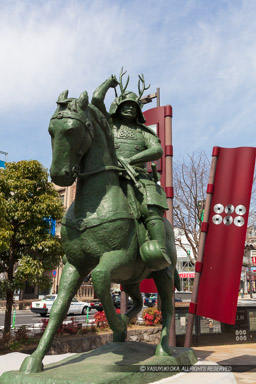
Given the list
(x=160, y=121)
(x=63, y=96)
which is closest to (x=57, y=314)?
(x=63, y=96)

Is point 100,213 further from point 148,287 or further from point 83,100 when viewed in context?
point 148,287

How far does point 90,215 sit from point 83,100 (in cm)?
114

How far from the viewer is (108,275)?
3.34 m

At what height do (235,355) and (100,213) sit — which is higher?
(100,213)

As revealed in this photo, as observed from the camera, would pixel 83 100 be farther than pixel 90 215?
No

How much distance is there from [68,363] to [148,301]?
86.9 ft

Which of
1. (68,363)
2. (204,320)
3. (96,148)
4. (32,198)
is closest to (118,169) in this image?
(96,148)

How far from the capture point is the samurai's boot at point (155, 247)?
12.0 feet

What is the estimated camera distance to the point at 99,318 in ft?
35.8

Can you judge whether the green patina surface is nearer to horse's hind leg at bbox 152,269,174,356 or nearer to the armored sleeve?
the armored sleeve

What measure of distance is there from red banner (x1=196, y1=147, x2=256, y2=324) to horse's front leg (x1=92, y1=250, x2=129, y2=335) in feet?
17.1

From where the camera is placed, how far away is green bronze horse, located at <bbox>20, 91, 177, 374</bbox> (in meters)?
3.25

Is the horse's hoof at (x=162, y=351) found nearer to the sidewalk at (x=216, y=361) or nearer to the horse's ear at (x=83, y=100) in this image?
the sidewalk at (x=216, y=361)

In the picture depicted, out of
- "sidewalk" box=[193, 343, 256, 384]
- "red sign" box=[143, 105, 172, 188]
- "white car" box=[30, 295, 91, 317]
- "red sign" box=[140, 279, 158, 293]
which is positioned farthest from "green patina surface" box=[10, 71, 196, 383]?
"white car" box=[30, 295, 91, 317]
